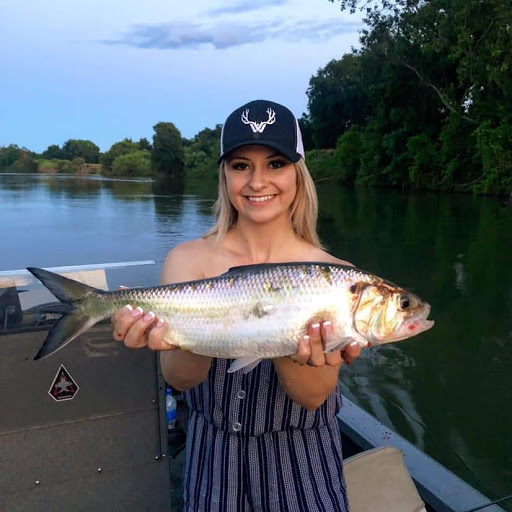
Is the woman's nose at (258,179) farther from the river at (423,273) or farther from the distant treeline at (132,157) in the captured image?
the distant treeline at (132,157)

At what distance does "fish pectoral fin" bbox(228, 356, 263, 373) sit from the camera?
7.09ft

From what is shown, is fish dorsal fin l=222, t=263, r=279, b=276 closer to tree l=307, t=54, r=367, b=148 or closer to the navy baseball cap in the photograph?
the navy baseball cap

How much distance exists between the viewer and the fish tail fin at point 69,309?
7.54 ft

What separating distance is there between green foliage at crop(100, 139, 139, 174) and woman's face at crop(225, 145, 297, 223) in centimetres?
12148

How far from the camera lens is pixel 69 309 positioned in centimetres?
238

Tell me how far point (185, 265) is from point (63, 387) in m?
0.86

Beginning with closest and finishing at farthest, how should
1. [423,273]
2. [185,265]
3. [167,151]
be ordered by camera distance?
1. [185,265]
2. [423,273]
3. [167,151]

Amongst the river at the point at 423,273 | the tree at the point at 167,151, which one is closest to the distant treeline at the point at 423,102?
the river at the point at 423,273

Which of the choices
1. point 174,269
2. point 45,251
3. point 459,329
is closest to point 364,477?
point 174,269

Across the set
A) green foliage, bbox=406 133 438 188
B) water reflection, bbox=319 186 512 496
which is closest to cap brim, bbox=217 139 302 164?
water reflection, bbox=319 186 512 496

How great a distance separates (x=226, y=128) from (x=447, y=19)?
34567 millimetres

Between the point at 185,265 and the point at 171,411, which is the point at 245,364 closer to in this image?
the point at 185,265

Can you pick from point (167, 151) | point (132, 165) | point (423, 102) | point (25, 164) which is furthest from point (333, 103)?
point (25, 164)

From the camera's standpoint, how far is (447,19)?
32.4m
